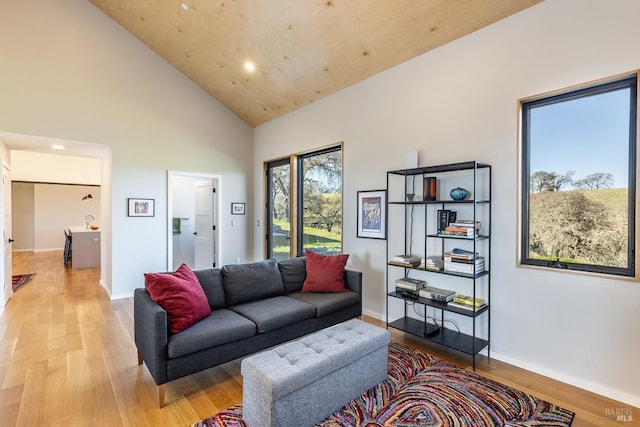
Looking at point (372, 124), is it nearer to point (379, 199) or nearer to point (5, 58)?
point (379, 199)

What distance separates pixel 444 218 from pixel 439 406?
1.63 meters

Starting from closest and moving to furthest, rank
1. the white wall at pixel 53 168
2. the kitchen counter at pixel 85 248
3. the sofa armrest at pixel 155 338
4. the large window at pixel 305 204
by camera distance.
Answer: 1. the sofa armrest at pixel 155 338
2. the large window at pixel 305 204
3. the kitchen counter at pixel 85 248
4. the white wall at pixel 53 168

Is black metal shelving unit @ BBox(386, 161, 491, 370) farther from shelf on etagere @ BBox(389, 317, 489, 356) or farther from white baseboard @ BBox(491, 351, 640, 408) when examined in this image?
white baseboard @ BBox(491, 351, 640, 408)

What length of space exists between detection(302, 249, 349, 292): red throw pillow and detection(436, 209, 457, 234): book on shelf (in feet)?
3.80

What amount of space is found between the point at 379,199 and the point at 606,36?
2357 mm

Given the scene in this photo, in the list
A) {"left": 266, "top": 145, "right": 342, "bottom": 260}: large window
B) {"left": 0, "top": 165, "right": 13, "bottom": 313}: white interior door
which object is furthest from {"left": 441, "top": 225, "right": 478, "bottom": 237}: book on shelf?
{"left": 0, "top": 165, "right": 13, "bottom": 313}: white interior door

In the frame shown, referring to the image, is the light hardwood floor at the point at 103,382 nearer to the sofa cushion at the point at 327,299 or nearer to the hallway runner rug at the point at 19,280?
the sofa cushion at the point at 327,299

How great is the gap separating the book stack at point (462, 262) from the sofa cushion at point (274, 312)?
54.0 inches

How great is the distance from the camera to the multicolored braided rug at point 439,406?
2.00 metres

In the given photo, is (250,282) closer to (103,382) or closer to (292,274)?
(292,274)

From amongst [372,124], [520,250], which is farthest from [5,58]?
[520,250]

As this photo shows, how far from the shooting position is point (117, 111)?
186 inches

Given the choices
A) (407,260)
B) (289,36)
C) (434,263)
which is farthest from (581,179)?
(289,36)

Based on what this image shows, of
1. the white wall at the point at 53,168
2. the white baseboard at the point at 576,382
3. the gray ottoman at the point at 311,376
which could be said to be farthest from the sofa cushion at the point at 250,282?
the white wall at the point at 53,168
